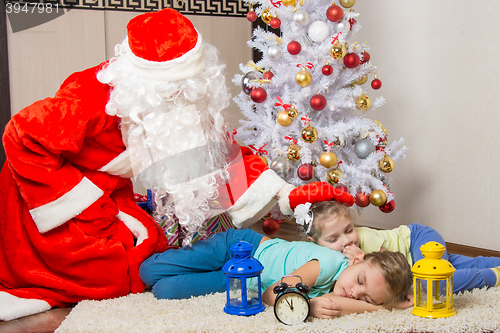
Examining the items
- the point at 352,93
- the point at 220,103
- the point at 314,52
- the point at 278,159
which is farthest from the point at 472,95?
the point at 220,103

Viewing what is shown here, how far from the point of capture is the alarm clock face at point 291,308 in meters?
1.25

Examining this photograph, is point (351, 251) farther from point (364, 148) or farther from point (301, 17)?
point (301, 17)

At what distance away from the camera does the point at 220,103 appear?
1630 millimetres

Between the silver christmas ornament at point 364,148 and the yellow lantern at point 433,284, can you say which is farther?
the silver christmas ornament at point 364,148

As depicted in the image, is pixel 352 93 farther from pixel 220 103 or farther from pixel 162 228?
pixel 162 228

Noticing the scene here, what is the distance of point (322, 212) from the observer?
1.68 meters

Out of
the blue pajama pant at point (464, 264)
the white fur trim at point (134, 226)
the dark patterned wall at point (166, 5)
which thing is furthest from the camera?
the dark patterned wall at point (166, 5)

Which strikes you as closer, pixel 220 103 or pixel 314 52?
pixel 220 103

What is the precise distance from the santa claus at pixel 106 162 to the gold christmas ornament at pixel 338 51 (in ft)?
2.68

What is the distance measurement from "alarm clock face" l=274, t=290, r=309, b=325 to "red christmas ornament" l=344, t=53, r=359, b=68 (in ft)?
4.65

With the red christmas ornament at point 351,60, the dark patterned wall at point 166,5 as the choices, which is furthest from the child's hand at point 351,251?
the dark patterned wall at point 166,5

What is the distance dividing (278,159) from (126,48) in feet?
3.60

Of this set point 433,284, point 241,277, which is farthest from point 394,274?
point 241,277

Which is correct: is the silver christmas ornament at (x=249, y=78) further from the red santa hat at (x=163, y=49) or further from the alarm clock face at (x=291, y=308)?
the alarm clock face at (x=291, y=308)
